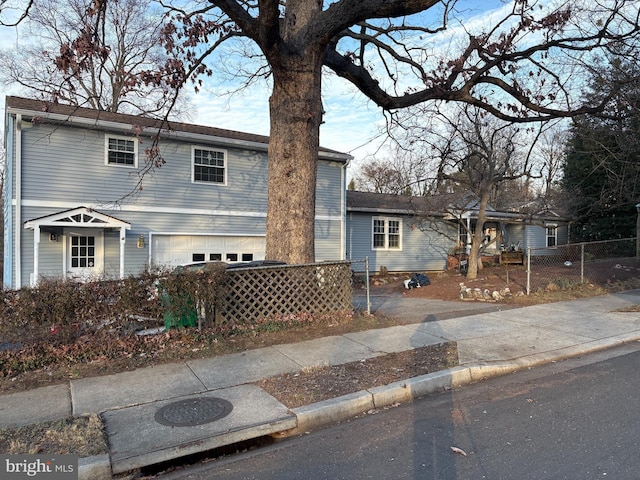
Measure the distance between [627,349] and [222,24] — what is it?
10503mm

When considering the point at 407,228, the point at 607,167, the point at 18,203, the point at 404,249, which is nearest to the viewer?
the point at 18,203

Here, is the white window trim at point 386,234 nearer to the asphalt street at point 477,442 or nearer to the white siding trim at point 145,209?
the white siding trim at point 145,209

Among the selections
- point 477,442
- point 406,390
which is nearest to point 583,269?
point 406,390

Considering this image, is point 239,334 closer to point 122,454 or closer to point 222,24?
point 122,454

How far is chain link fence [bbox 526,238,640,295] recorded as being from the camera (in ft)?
40.9

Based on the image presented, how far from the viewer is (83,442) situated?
3646mm

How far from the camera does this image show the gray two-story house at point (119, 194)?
12609 mm

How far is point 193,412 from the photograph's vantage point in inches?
170

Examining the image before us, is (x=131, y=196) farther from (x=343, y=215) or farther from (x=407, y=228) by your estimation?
(x=407, y=228)

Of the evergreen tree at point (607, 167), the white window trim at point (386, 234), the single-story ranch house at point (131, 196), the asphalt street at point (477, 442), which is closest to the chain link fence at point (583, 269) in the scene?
the evergreen tree at point (607, 167)

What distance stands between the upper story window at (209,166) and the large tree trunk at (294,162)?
26.2ft

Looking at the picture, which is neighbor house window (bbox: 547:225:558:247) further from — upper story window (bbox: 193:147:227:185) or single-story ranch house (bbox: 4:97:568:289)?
upper story window (bbox: 193:147:227:185)

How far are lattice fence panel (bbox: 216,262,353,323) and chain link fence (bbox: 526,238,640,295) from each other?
5.55 meters

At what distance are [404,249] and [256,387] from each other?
17.4 meters
